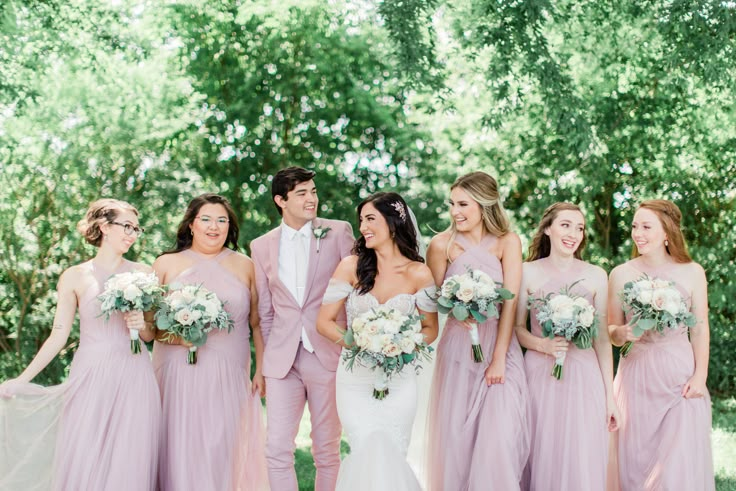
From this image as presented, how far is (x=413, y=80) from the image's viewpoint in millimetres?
10141

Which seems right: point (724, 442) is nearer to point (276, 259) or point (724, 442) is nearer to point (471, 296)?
point (471, 296)

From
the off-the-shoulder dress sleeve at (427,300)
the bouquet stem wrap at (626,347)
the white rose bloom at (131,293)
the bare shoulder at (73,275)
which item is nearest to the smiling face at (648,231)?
the bouquet stem wrap at (626,347)

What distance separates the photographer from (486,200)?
6109 mm

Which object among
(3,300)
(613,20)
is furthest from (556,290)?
(3,300)

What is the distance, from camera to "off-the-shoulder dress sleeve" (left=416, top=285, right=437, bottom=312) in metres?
5.73

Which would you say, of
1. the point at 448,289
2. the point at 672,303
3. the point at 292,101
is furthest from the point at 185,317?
the point at 292,101

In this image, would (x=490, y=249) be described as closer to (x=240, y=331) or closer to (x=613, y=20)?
(x=240, y=331)

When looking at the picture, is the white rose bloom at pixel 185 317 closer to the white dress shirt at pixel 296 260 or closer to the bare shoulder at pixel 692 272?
the white dress shirt at pixel 296 260

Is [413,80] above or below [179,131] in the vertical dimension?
below

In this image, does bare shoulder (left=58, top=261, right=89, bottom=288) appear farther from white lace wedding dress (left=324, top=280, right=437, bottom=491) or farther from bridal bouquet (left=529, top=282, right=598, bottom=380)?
bridal bouquet (left=529, top=282, right=598, bottom=380)

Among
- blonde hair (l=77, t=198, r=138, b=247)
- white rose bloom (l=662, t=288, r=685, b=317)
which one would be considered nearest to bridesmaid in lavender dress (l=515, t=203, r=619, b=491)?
white rose bloom (l=662, t=288, r=685, b=317)

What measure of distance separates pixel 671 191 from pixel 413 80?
7.38 metres

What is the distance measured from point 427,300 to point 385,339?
684 millimetres

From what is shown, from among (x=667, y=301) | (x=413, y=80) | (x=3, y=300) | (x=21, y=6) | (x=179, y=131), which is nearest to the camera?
(x=667, y=301)
